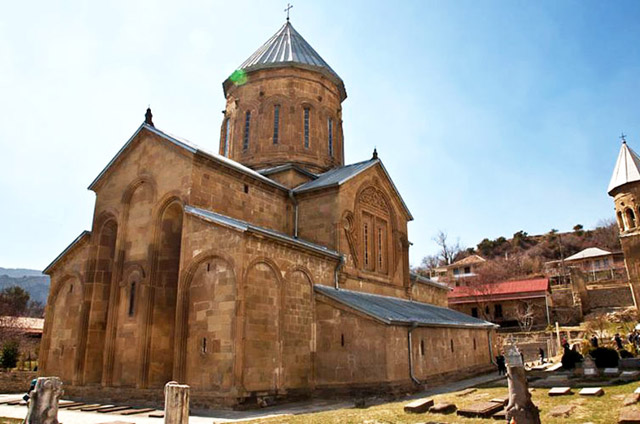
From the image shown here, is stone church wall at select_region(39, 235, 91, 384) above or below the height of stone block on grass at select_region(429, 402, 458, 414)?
above

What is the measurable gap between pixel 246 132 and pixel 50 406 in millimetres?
14713

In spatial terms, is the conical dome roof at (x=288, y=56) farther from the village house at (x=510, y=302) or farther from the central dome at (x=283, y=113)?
the village house at (x=510, y=302)

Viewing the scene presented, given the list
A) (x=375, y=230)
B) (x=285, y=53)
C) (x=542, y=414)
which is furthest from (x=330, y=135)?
(x=542, y=414)

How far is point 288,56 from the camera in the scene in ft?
67.3

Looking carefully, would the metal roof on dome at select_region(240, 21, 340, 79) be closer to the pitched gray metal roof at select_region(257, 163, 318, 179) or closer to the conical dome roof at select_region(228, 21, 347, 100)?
the conical dome roof at select_region(228, 21, 347, 100)

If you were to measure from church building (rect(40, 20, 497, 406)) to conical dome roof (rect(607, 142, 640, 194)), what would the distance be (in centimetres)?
2004

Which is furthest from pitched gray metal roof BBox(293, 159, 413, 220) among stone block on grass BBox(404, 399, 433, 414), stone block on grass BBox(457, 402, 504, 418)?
stone block on grass BBox(457, 402, 504, 418)

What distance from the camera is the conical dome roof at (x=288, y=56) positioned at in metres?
20.2

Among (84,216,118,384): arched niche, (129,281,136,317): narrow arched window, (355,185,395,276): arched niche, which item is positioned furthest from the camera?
(355,185,395,276): arched niche

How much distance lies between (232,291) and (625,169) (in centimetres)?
3101

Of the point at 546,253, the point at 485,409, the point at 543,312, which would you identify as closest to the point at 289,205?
the point at 485,409

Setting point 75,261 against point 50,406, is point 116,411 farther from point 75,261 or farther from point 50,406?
point 75,261

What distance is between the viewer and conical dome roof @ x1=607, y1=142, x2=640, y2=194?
3031 centimetres

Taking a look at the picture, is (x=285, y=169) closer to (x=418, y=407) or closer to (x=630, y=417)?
(x=418, y=407)
